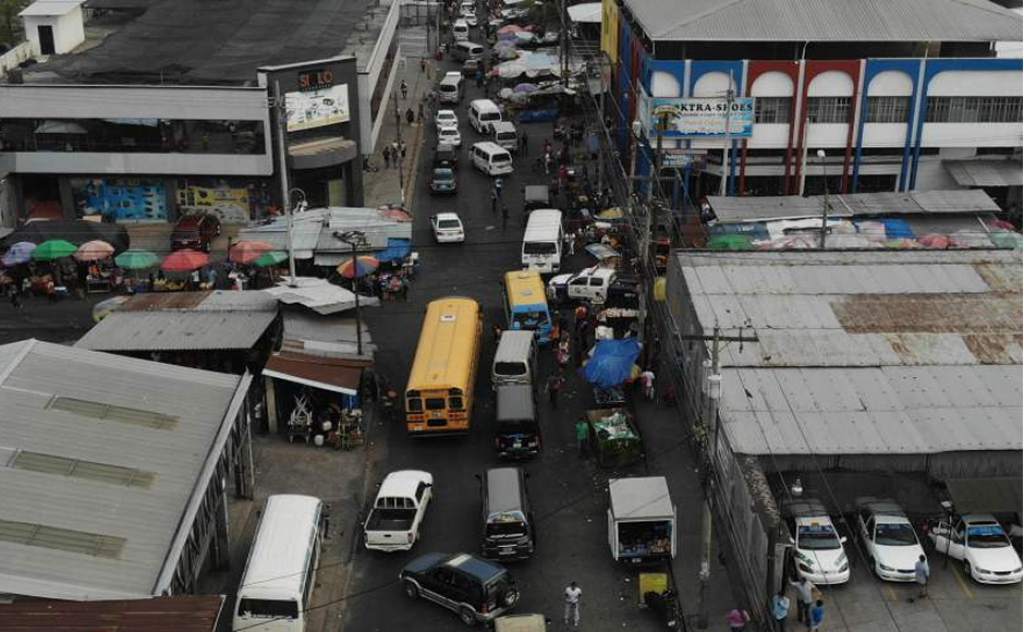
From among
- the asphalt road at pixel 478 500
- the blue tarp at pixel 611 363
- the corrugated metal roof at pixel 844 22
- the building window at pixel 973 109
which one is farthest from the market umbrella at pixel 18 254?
the building window at pixel 973 109

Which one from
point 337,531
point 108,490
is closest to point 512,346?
point 337,531

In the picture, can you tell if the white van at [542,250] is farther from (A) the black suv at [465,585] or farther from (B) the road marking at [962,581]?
(B) the road marking at [962,581]

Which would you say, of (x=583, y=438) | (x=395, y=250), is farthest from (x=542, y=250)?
(x=583, y=438)

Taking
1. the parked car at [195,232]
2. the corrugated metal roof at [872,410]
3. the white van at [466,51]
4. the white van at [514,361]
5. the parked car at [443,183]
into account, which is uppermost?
the corrugated metal roof at [872,410]

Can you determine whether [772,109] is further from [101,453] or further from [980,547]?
[101,453]

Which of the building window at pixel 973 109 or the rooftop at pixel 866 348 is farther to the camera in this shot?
the building window at pixel 973 109
